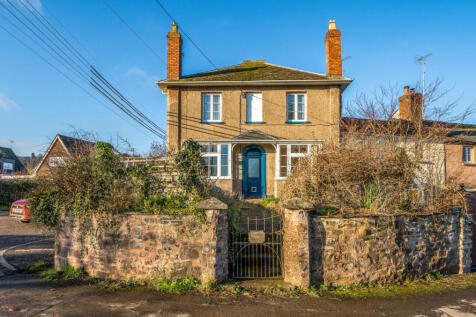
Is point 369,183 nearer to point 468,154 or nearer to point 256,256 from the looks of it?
point 256,256

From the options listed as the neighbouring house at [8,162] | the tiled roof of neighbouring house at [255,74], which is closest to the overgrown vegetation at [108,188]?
the tiled roof of neighbouring house at [255,74]

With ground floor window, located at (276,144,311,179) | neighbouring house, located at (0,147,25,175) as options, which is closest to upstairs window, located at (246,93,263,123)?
ground floor window, located at (276,144,311,179)

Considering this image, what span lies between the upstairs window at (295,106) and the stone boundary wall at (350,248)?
27.7 ft

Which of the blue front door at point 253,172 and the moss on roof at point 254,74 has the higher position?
the moss on roof at point 254,74

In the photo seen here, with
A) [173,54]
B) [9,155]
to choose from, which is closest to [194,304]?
[173,54]

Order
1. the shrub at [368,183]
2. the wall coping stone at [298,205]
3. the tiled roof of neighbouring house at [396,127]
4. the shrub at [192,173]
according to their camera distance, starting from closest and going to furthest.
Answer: the wall coping stone at [298,205]
the shrub at [368,183]
the shrub at [192,173]
the tiled roof of neighbouring house at [396,127]

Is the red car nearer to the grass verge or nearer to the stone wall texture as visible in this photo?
the grass verge

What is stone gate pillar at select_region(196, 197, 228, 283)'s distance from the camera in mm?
5816

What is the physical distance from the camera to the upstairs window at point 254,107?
Result: 14023mm

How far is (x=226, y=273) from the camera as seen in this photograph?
237 inches

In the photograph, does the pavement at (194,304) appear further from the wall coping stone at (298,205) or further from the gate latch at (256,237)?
the wall coping stone at (298,205)

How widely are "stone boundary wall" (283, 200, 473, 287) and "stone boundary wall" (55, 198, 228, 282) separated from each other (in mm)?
1633

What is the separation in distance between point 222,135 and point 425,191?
30.2ft

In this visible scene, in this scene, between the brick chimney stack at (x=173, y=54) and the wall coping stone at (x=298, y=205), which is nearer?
the wall coping stone at (x=298, y=205)
